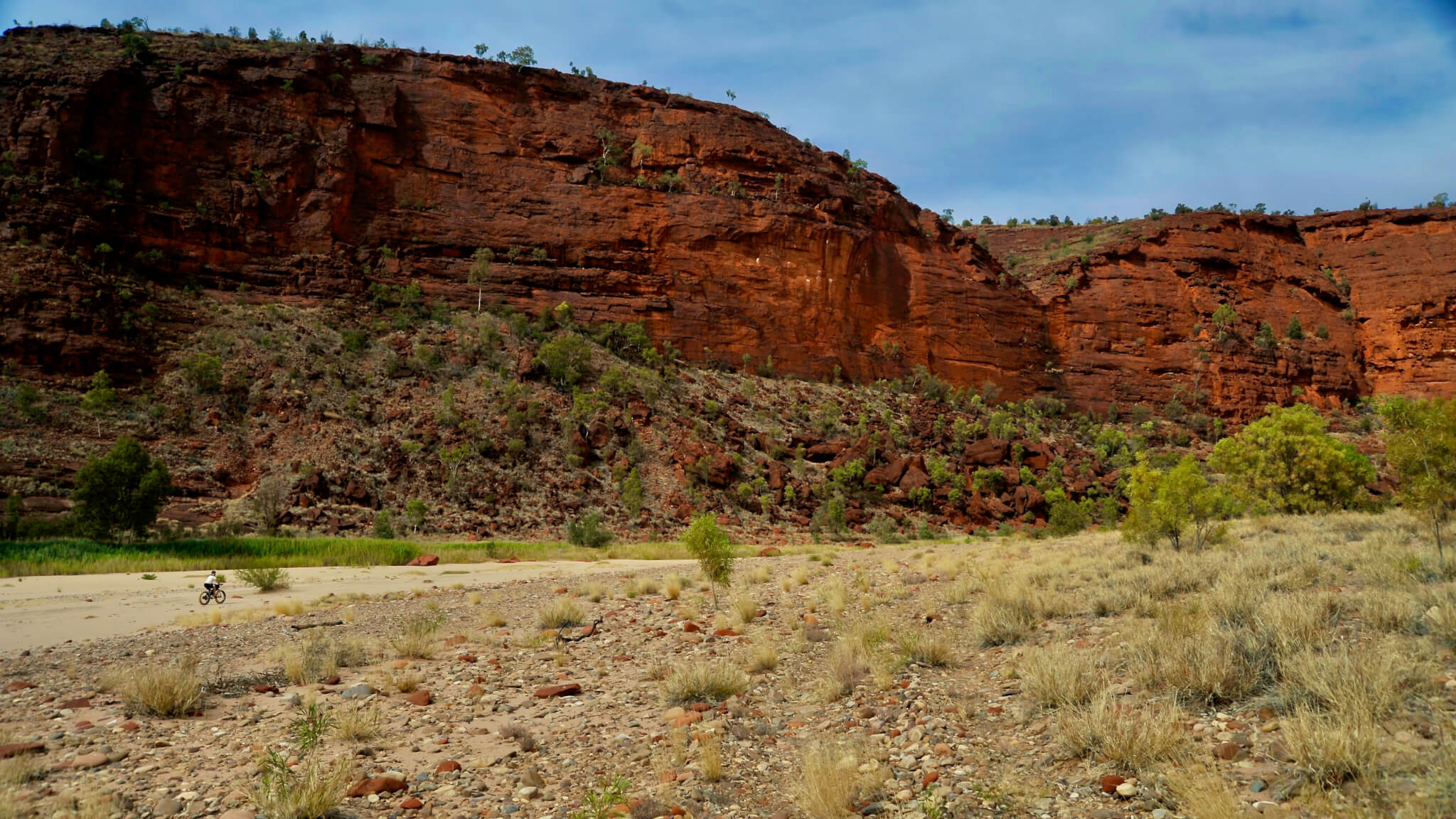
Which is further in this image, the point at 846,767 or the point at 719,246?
the point at 719,246

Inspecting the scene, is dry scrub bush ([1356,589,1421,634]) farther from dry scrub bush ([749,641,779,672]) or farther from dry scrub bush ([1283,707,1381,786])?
dry scrub bush ([749,641,779,672])

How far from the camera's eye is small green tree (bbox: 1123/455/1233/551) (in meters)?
15.6

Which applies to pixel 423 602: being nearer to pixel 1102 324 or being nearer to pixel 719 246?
pixel 719 246

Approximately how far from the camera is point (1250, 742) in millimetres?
4473

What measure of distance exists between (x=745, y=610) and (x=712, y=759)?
5.14 metres

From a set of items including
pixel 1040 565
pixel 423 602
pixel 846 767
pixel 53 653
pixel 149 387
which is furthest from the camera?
pixel 149 387

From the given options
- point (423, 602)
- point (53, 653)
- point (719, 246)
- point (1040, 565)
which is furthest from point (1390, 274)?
point (53, 653)

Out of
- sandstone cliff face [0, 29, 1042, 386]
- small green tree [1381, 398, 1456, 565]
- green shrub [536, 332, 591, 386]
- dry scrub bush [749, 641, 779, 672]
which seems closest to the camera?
dry scrub bush [749, 641, 779, 672]

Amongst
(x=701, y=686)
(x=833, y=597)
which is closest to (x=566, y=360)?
(x=833, y=597)

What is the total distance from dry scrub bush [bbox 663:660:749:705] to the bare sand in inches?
371

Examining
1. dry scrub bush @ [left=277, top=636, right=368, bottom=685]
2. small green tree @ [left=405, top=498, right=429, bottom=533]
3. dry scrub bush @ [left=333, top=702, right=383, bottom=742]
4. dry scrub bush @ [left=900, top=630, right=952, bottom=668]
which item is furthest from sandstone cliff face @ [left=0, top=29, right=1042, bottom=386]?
dry scrub bush @ [left=333, top=702, right=383, bottom=742]

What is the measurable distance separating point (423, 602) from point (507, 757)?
901 centimetres

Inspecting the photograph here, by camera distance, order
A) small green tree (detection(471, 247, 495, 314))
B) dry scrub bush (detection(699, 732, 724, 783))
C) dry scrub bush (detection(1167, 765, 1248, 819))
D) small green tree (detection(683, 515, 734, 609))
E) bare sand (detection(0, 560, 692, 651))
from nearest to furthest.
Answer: dry scrub bush (detection(1167, 765, 1248, 819)) < dry scrub bush (detection(699, 732, 724, 783)) < bare sand (detection(0, 560, 692, 651)) < small green tree (detection(683, 515, 734, 609)) < small green tree (detection(471, 247, 495, 314))

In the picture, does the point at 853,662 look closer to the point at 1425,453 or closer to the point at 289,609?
the point at 289,609
